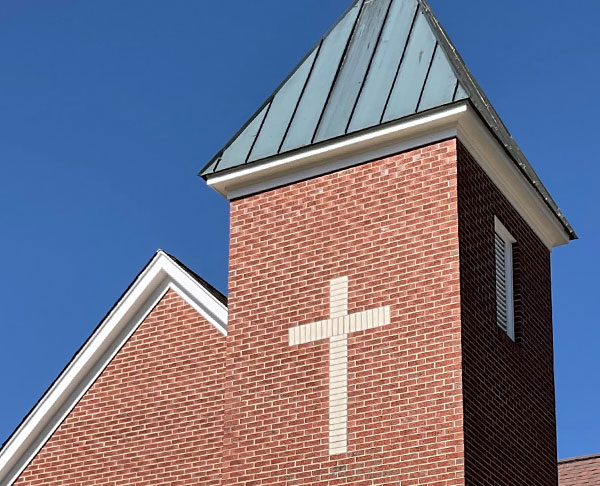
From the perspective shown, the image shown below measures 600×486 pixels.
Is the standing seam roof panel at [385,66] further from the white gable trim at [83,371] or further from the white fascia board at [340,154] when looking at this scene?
the white gable trim at [83,371]

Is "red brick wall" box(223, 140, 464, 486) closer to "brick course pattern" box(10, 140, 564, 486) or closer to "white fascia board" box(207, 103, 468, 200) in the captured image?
"brick course pattern" box(10, 140, 564, 486)

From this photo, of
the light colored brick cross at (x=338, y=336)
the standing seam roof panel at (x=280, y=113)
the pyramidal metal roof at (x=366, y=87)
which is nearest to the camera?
the light colored brick cross at (x=338, y=336)

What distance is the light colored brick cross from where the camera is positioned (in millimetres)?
16266

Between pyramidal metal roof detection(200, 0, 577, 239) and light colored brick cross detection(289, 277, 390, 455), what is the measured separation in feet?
7.05

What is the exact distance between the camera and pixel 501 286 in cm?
1783

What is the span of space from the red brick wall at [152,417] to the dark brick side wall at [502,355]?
3718 millimetres

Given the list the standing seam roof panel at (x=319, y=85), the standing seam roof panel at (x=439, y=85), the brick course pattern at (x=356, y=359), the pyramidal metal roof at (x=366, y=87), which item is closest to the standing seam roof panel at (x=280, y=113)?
the pyramidal metal roof at (x=366, y=87)

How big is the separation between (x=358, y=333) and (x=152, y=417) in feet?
11.9

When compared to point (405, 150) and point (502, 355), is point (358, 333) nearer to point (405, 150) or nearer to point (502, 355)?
point (502, 355)

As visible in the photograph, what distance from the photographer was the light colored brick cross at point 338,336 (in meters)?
16.3

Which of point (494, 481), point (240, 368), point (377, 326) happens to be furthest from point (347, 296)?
point (494, 481)

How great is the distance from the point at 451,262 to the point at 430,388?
152 centimetres

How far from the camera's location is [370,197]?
1720cm

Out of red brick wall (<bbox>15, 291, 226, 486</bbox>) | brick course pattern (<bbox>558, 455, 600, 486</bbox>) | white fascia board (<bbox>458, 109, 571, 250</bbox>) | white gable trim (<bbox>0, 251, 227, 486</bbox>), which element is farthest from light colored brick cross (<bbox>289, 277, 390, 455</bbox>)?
brick course pattern (<bbox>558, 455, 600, 486</bbox>)
